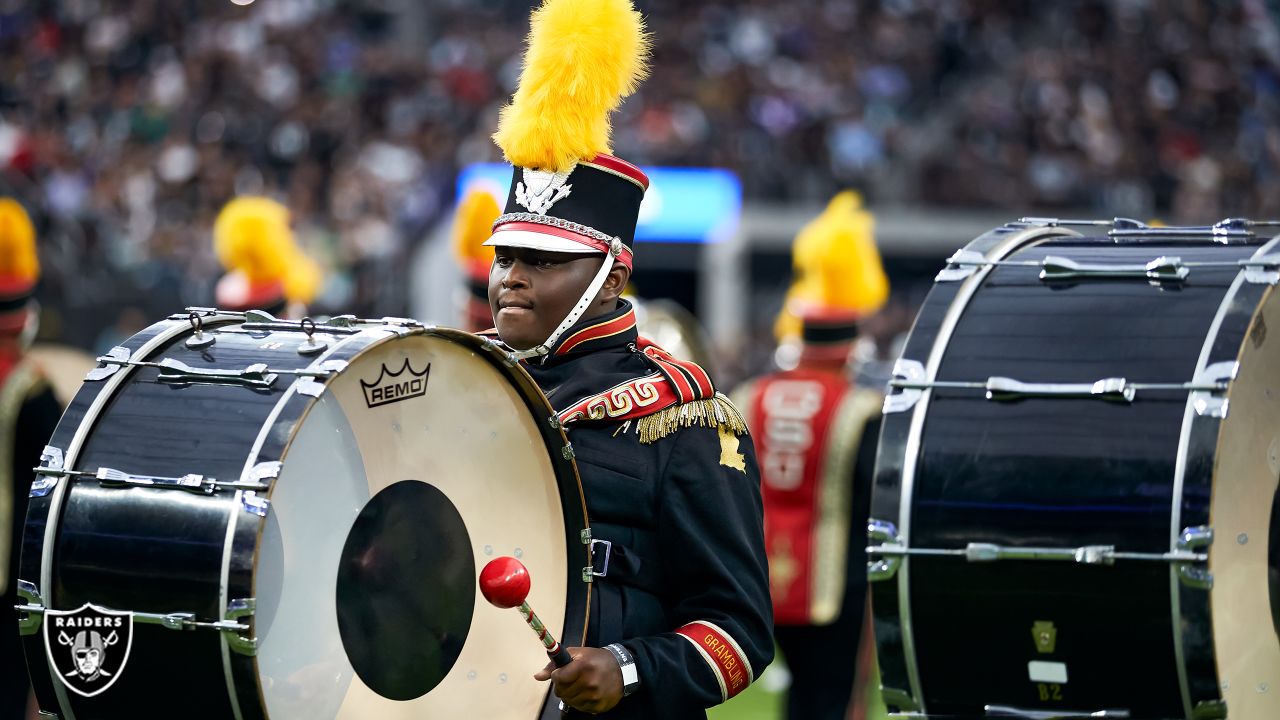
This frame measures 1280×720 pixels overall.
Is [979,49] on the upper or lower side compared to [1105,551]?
upper

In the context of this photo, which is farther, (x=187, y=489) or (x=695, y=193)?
(x=695, y=193)

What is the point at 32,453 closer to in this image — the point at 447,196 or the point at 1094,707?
the point at 1094,707

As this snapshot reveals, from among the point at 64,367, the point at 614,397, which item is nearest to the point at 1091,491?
the point at 614,397

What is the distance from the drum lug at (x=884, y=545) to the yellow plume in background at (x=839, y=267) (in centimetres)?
389

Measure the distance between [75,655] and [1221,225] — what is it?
2371mm

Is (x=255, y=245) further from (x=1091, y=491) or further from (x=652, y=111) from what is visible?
(x=652, y=111)

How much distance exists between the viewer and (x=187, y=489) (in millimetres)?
3018

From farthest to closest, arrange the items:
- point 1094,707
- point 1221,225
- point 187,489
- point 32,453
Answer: point 32,453
point 1221,225
point 1094,707
point 187,489

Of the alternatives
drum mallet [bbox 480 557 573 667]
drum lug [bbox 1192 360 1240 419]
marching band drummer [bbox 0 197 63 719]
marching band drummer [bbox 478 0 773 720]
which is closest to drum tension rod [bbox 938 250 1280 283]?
drum lug [bbox 1192 360 1240 419]

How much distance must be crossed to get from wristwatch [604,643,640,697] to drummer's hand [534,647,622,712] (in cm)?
1

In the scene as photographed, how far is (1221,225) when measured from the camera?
12.5 ft

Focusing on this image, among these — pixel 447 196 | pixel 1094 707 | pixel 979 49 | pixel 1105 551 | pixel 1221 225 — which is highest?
pixel 979 49

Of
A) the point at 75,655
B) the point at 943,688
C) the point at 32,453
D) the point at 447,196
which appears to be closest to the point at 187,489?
the point at 75,655

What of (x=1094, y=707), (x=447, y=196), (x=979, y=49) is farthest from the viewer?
(x=979, y=49)
